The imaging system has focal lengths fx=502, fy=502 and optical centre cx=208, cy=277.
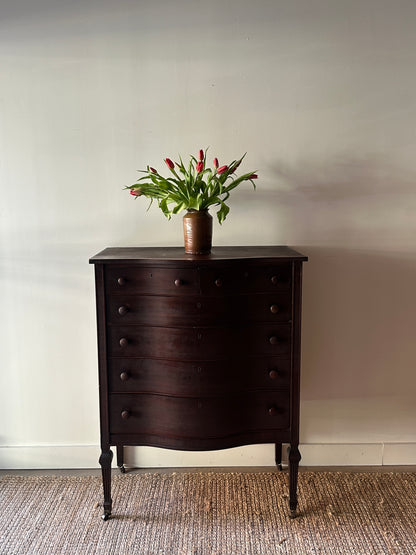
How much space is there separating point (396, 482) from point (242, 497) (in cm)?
74

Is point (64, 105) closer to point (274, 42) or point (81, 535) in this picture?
point (274, 42)

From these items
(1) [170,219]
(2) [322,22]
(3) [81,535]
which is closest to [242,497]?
(3) [81,535]

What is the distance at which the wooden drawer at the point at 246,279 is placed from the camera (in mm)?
1964

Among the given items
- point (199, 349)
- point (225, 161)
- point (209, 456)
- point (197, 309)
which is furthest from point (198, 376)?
point (225, 161)

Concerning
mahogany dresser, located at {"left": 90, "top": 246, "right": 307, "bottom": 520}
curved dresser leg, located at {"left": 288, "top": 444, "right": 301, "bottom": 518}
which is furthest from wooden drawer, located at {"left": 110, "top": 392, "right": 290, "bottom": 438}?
curved dresser leg, located at {"left": 288, "top": 444, "right": 301, "bottom": 518}

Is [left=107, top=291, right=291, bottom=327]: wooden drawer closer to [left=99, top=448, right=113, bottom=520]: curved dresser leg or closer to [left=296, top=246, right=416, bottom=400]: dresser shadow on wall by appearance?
[left=296, top=246, right=416, bottom=400]: dresser shadow on wall

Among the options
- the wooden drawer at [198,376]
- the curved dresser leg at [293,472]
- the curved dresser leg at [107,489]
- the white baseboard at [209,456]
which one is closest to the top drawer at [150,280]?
the wooden drawer at [198,376]

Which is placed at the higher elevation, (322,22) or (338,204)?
(322,22)

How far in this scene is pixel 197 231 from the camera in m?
2.06

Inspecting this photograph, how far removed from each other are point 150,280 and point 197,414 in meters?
0.58

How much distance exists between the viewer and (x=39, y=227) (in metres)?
2.41

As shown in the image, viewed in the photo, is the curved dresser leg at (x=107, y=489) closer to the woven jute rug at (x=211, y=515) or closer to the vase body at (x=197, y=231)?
the woven jute rug at (x=211, y=515)

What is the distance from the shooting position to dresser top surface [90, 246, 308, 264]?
1957 mm

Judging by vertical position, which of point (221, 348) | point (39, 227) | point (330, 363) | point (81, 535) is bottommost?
point (81, 535)
